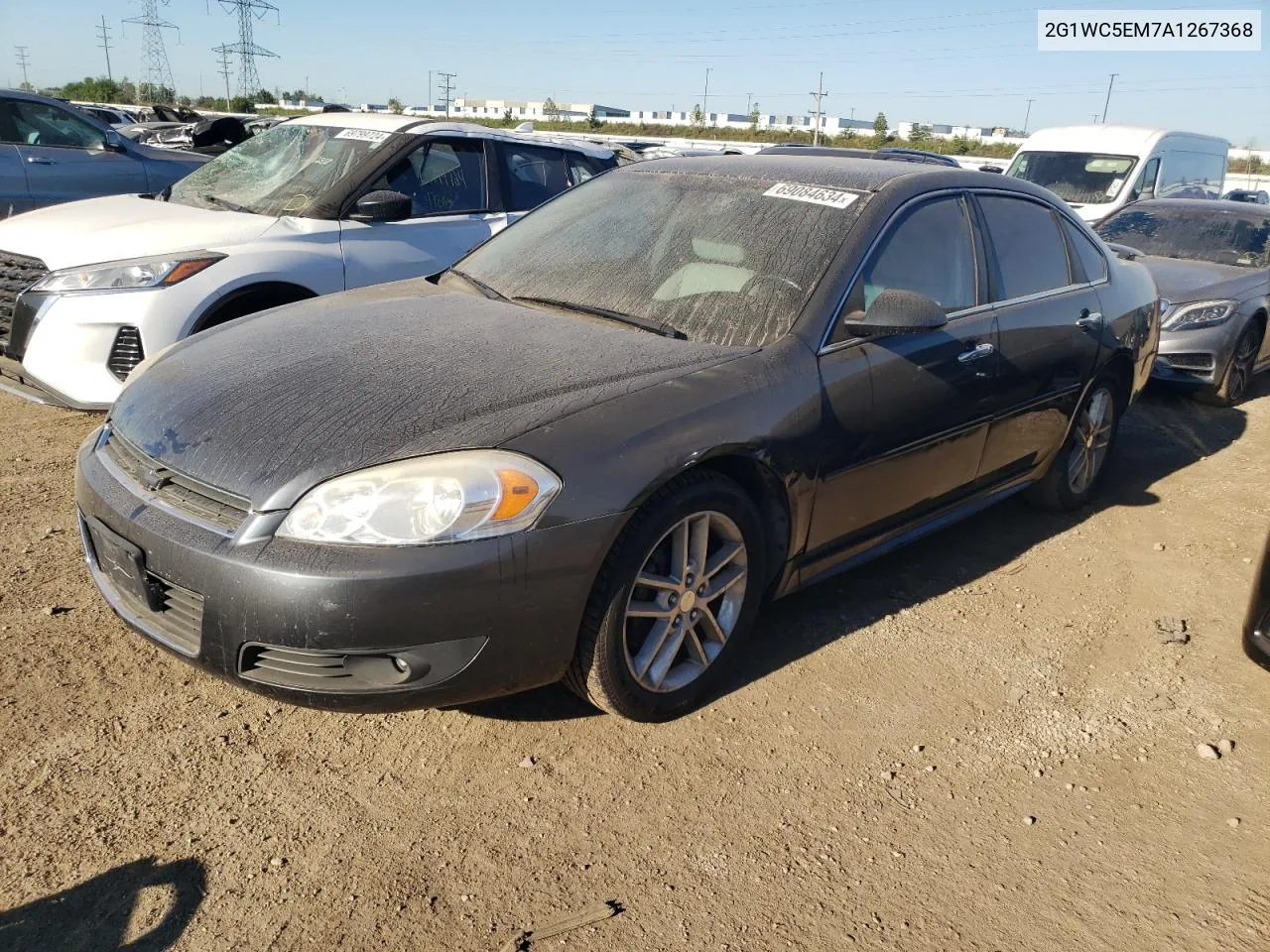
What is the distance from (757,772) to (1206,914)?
112cm

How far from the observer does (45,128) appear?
9047mm

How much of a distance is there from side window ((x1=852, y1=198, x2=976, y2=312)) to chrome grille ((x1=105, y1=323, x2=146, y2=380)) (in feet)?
10.4

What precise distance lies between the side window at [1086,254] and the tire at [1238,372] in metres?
3.25

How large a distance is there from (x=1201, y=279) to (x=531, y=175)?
5.05 metres

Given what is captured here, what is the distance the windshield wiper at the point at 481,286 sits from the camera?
3748 millimetres

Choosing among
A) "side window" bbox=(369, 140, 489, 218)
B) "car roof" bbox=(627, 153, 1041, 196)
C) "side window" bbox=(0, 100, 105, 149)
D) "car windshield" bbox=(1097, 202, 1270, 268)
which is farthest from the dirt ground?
"side window" bbox=(0, 100, 105, 149)

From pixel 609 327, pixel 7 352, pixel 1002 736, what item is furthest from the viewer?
pixel 7 352

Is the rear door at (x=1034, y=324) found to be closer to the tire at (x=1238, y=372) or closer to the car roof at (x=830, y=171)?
the car roof at (x=830, y=171)

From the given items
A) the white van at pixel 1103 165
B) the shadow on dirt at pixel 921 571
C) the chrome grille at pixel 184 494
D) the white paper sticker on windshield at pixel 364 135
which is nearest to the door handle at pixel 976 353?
the shadow on dirt at pixel 921 571

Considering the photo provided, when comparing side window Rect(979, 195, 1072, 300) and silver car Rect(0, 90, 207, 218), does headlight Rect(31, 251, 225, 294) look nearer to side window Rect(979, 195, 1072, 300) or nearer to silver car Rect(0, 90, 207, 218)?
side window Rect(979, 195, 1072, 300)

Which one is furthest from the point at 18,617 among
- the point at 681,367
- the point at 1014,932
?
the point at 1014,932

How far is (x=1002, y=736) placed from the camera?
3.12m

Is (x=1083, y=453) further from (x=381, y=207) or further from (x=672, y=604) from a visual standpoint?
(x=381, y=207)

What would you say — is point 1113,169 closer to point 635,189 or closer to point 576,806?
point 635,189
